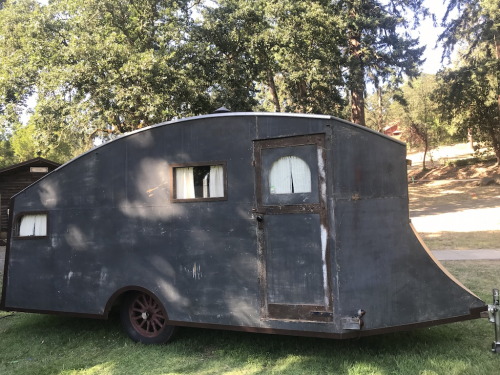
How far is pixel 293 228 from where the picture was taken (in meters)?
4.41

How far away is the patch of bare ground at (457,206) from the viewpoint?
42.0 ft

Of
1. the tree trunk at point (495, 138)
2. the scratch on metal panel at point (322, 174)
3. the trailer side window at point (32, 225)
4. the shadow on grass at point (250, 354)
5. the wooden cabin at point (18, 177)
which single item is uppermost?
the tree trunk at point (495, 138)

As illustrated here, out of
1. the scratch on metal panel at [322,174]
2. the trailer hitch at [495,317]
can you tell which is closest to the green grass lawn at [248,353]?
the trailer hitch at [495,317]

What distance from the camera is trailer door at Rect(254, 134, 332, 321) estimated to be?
4266mm

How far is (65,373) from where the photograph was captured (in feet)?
14.9

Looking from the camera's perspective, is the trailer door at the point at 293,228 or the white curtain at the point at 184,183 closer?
the trailer door at the point at 293,228

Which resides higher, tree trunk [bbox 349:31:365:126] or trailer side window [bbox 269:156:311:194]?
tree trunk [bbox 349:31:365:126]

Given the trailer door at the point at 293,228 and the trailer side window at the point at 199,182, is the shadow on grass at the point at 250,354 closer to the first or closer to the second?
the trailer door at the point at 293,228

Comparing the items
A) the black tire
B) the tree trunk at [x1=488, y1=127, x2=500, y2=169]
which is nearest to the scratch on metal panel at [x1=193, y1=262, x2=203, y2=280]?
the black tire

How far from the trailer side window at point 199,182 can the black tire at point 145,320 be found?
1400 millimetres

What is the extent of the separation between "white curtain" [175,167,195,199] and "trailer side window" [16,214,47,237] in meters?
2.24

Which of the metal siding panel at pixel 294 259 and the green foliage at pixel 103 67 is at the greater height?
the green foliage at pixel 103 67

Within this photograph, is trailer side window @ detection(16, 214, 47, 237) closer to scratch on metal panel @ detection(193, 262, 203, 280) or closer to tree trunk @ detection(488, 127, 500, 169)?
scratch on metal panel @ detection(193, 262, 203, 280)

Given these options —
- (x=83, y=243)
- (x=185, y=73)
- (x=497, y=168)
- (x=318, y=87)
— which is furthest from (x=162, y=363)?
(x=497, y=168)
